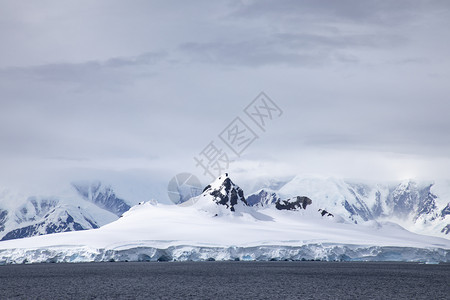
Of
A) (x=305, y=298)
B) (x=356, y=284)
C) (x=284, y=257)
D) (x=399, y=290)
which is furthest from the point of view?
(x=284, y=257)

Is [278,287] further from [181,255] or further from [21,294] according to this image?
[181,255]

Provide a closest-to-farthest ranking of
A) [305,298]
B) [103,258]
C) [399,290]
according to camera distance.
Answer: [305,298], [399,290], [103,258]

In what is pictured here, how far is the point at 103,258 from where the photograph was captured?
175m

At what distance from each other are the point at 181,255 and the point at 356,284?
90789mm

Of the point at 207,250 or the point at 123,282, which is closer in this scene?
the point at 123,282

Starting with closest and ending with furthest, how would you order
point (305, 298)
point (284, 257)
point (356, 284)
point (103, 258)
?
point (305, 298) → point (356, 284) → point (103, 258) → point (284, 257)

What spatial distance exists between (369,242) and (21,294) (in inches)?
5379

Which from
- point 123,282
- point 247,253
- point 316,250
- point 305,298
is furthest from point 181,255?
point 305,298

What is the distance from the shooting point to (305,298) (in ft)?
248

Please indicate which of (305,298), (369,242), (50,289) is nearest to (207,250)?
(369,242)

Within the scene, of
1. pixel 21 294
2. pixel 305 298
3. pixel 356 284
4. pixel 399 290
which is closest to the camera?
pixel 305 298

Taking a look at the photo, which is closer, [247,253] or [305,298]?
[305,298]

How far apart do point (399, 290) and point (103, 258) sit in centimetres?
10512

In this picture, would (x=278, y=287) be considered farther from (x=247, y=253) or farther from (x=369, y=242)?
(x=369, y=242)
